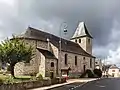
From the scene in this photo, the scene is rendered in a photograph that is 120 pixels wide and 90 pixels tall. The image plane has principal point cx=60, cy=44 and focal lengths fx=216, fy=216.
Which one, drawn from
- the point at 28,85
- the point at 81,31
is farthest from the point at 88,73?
the point at 28,85

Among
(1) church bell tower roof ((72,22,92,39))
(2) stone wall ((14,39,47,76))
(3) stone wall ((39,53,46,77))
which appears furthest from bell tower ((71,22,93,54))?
(3) stone wall ((39,53,46,77))

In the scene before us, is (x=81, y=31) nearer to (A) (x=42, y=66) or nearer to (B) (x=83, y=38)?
(B) (x=83, y=38)

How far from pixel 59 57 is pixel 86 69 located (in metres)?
16.1

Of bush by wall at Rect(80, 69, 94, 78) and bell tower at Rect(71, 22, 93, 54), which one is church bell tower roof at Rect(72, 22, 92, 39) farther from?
bush by wall at Rect(80, 69, 94, 78)

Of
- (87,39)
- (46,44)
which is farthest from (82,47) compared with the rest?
(46,44)

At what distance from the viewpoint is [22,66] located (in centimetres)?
4188

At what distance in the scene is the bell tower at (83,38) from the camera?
66062mm

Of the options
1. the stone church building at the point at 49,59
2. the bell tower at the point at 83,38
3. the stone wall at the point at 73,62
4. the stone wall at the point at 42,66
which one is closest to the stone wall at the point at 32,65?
the stone church building at the point at 49,59

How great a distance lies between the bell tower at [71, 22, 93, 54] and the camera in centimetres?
6606

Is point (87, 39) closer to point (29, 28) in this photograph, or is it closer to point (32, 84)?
point (29, 28)

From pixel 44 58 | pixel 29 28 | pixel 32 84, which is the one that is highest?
pixel 29 28

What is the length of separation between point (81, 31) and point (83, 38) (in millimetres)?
2815

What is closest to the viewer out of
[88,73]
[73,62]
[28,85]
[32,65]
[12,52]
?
[28,85]

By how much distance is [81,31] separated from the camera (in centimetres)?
6812
